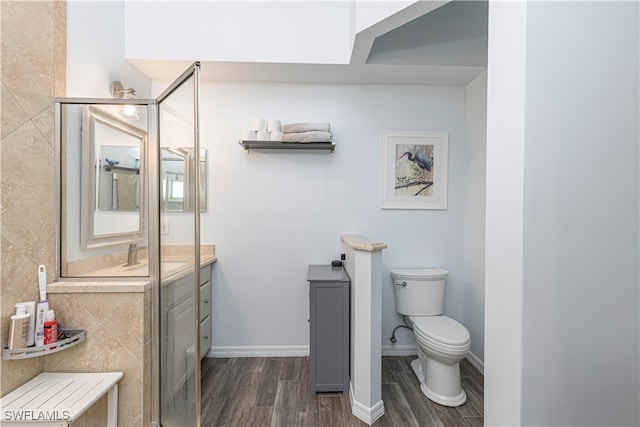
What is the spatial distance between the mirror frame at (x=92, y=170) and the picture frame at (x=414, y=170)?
1828mm

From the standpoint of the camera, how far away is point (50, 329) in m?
1.40

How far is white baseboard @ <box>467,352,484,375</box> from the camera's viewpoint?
234 cm

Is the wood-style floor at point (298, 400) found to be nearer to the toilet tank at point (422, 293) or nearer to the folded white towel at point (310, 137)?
the toilet tank at point (422, 293)

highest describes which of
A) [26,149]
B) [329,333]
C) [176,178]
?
[26,149]

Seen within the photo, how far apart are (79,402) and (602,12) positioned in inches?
96.1

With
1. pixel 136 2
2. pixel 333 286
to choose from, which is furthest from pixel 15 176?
pixel 333 286

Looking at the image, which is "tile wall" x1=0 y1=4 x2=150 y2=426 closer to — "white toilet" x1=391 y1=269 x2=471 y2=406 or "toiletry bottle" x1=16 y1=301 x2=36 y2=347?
"toiletry bottle" x1=16 y1=301 x2=36 y2=347

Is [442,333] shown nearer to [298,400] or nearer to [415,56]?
[298,400]

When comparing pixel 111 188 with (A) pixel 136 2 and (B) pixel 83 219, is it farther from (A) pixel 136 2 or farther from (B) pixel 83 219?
(A) pixel 136 2

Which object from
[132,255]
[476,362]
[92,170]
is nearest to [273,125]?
[92,170]

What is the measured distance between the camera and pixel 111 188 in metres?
1.75

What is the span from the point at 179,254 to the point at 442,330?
1735mm

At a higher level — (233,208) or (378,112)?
(378,112)

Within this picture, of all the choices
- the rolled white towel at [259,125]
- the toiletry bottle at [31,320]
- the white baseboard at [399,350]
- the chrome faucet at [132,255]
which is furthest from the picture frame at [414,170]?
the toiletry bottle at [31,320]
